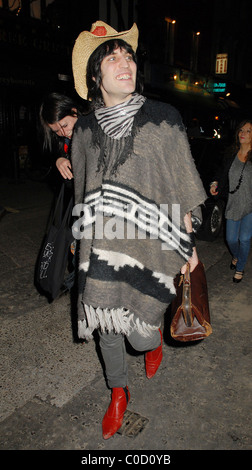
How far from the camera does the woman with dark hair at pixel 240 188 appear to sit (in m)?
4.21

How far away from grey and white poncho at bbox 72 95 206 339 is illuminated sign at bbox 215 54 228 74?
80.7 ft

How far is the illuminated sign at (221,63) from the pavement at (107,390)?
75.7 ft

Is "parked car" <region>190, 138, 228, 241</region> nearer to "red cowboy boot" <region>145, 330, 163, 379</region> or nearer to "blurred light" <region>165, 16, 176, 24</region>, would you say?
"red cowboy boot" <region>145, 330, 163, 379</region>

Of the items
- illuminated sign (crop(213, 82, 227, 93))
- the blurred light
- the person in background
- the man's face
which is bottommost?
the person in background

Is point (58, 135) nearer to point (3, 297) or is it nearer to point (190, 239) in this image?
point (190, 239)

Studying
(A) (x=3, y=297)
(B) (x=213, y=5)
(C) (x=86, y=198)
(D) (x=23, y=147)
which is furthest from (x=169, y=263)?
(B) (x=213, y=5)

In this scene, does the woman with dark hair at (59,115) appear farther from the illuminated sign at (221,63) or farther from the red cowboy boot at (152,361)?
the illuminated sign at (221,63)

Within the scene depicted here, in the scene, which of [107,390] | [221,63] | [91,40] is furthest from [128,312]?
[221,63]

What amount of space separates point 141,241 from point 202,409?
125 centimetres

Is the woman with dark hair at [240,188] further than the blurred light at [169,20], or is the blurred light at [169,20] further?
the blurred light at [169,20]

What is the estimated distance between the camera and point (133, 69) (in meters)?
1.91

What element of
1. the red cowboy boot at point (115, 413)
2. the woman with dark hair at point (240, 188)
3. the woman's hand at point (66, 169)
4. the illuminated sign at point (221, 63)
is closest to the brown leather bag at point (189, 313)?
the red cowboy boot at point (115, 413)

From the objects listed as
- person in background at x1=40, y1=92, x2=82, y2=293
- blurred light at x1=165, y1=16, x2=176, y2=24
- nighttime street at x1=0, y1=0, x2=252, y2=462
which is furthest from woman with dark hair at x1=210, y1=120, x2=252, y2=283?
blurred light at x1=165, y1=16, x2=176, y2=24

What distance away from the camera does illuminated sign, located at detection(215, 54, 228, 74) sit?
23.2 meters
